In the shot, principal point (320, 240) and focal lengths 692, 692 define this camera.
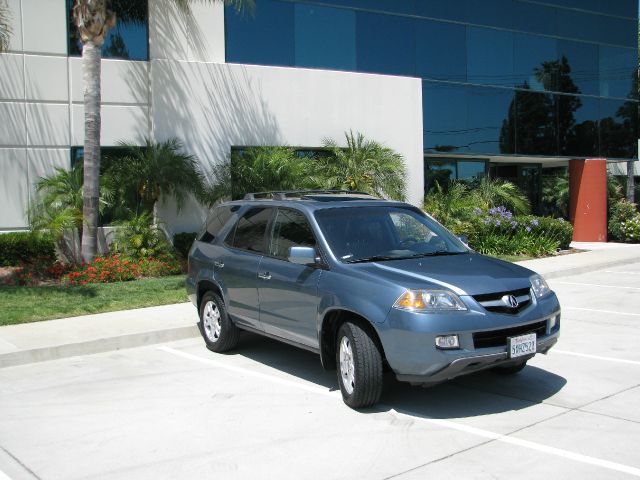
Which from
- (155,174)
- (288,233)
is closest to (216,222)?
(288,233)

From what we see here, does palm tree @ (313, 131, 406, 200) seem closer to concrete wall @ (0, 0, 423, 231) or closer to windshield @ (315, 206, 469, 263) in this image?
concrete wall @ (0, 0, 423, 231)

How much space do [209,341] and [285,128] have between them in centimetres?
985

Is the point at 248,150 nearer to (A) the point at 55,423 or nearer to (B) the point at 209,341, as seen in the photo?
(B) the point at 209,341

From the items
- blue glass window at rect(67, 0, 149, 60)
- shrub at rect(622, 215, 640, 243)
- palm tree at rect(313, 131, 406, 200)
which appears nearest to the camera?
blue glass window at rect(67, 0, 149, 60)

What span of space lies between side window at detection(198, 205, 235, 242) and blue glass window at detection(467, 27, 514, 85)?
14.5m

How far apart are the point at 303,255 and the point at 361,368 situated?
47.6 inches

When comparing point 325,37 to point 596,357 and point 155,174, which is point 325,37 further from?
point 596,357

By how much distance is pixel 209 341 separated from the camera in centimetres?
835

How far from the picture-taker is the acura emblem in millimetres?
5711

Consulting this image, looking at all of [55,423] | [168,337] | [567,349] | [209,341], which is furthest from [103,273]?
[567,349]

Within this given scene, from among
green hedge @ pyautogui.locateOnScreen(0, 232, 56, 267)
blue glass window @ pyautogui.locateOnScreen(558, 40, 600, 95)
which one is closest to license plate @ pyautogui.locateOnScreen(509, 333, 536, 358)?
green hedge @ pyautogui.locateOnScreen(0, 232, 56, 267)

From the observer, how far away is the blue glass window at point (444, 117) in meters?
20.2

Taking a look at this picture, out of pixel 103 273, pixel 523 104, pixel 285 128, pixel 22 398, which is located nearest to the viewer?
pixel 22 398

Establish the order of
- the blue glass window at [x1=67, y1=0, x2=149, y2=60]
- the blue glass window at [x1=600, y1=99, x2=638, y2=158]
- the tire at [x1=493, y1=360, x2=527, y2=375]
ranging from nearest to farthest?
1. the tire at [x1=493, y1=360, x2=527, y2=375]
2. the blue glass window at [x1=67, y1=0, x2=149, y2=60]
3. the blue glass window at [x1=600, y1=99, x2=638, y2=158]
